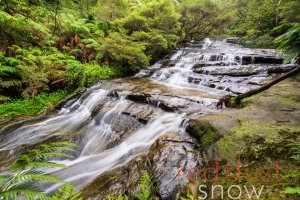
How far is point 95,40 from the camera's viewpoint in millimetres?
13430

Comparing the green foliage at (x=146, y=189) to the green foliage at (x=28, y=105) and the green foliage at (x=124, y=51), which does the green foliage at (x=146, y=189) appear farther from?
the green foliage at (x=124, y=51)

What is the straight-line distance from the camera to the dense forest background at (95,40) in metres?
7.20

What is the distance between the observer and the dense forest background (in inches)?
284


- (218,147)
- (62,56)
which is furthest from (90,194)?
(62,56)

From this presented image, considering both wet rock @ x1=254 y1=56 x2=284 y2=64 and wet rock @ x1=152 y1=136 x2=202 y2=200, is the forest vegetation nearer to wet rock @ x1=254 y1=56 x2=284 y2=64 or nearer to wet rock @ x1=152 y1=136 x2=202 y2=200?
wet rock @ x1=152 y1=136 x2=202 y2=200

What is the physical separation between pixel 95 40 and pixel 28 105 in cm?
680

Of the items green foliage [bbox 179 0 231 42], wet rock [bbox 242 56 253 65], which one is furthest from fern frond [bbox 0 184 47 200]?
green foliage [bbox 179 0 231 42]

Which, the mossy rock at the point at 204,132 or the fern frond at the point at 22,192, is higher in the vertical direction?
the fern frond at the point at 22,192

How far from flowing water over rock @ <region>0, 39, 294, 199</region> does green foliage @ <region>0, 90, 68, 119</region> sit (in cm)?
71

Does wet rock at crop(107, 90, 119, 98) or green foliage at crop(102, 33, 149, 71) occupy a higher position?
green foliage at crop(102, 33, 149, 71)

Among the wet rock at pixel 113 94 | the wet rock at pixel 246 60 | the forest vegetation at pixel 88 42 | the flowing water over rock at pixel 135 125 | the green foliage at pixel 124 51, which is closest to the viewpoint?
the forest vegetation at pixel 88 42

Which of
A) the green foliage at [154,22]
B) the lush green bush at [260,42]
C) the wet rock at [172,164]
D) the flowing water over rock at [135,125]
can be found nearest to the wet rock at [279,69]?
the flowing water over rock at [135,125]

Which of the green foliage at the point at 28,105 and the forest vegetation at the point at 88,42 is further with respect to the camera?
the green foliage at the point at 28,105

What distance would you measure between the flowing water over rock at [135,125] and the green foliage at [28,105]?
2.33 feet
